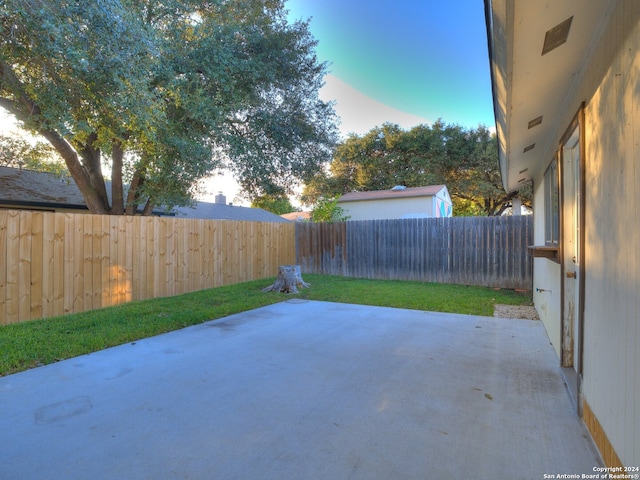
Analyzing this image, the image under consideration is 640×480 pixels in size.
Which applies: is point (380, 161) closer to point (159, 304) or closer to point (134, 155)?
point (134, 155)

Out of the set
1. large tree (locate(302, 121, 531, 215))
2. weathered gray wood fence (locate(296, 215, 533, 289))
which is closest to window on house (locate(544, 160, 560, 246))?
weathered gray wood fence (locate(296, 215, 533, 289))

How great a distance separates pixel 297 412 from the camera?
99.7 inches

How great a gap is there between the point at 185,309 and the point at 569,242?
Result: 17.7ft

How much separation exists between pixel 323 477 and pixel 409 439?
0.64 m

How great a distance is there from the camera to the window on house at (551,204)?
4.09 metres

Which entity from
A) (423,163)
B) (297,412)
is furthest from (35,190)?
(423,163)

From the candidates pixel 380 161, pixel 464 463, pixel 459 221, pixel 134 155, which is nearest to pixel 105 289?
pixel 134 155

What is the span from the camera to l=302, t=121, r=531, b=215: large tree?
20703 millimetres

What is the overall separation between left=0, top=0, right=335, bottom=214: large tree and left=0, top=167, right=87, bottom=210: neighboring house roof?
1.79 m

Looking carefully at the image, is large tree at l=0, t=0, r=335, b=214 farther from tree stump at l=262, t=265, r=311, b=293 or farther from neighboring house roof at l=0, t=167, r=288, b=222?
tree stump at l=262, t=265, r=311, b=293

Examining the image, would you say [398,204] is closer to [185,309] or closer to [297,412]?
[185,309]

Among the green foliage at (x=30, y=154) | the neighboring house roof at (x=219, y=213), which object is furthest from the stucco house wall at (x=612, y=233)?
the neighboring house roof at (x=219, y=213)

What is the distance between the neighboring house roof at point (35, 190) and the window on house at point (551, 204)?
36.9 feet

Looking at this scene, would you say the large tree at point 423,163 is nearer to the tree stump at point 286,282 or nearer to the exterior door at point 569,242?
the tree stump at point 286,282
